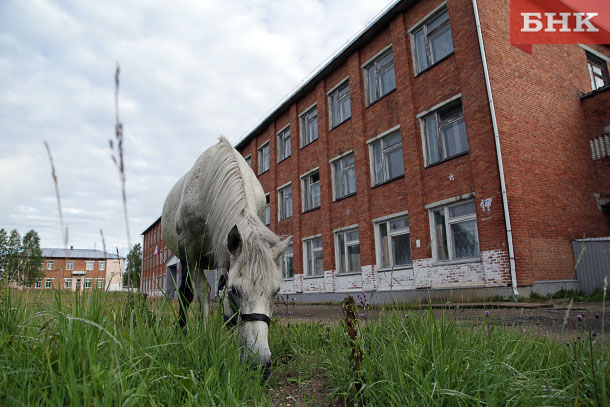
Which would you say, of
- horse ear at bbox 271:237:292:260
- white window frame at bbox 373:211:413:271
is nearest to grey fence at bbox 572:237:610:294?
white window frame at bbox 373:211:413:271

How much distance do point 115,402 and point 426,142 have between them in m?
12.7

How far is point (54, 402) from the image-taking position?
1402mm

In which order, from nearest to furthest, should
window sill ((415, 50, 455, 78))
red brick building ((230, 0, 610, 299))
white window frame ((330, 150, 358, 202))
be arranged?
red brick building ((230, 0, 610, 299)) → window sill ((415, 50, 455, 78)) → white window frame ((330, 150, 358, 202))

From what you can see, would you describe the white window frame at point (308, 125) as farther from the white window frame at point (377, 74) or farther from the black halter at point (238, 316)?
the black halter at point (238, 316)

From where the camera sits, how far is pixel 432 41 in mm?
13227

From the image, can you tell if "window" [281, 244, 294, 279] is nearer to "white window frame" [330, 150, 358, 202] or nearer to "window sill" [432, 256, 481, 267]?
"white window frame" [330, 150, 358, 202]

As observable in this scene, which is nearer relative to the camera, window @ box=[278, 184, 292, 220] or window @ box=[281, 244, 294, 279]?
window @ box=[281, 244, 294, 279]

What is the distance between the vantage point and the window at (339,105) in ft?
56.5

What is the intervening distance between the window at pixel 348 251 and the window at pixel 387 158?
251 centimetres

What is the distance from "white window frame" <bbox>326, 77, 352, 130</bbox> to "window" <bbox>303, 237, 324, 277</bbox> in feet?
17.9

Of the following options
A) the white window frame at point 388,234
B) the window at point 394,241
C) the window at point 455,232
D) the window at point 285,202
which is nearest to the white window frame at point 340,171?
the white window frame at point 388,234

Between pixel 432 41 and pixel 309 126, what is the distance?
8.08 meters

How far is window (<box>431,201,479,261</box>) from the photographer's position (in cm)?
1095

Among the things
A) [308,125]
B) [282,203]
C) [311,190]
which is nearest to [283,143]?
[308,125]
